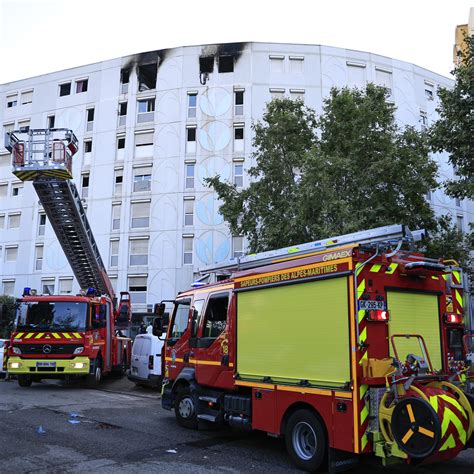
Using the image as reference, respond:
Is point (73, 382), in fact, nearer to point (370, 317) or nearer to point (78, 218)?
point (78, 218)

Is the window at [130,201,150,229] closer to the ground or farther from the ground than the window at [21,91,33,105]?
closer to the ground

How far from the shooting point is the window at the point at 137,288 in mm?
28723

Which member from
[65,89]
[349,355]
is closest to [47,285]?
[65,89]

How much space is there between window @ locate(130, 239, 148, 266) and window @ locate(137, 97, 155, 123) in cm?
764

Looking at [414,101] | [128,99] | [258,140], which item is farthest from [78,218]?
[414,101]

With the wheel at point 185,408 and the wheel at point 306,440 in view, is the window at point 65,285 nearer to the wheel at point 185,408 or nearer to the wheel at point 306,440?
the wheel at point 185,408

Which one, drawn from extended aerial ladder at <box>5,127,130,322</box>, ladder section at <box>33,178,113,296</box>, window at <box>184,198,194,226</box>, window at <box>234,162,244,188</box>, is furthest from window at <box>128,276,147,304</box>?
extended aerial ladder at <box>5,127,130,322</box>

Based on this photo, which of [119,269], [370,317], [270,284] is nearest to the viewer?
[370,317]

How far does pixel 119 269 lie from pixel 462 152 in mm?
22705

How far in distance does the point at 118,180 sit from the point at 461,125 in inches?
947

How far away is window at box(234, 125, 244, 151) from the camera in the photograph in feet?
96.6

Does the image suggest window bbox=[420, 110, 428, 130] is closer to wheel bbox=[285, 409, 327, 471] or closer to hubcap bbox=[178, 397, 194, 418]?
hubcap bbox=[178, 397, 194, 418]

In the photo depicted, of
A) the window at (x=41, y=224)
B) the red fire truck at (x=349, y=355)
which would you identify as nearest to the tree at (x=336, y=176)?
the red fire truck at (x=349, y=355)

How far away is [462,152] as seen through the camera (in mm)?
10312
